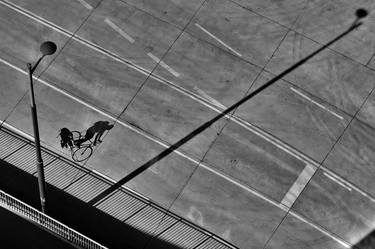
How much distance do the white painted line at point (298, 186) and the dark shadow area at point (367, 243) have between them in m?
3.20

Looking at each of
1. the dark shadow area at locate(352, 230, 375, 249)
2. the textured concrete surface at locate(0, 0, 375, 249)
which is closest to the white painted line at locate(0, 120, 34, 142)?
the textured concrete surface at locate(0, 0, 375, 249)

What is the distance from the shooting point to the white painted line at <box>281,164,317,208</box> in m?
25.7

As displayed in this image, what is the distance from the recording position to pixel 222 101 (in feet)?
91.4

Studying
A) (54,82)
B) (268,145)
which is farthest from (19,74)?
(268,145)

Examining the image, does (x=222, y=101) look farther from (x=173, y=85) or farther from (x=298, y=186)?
(x=298, y=186)

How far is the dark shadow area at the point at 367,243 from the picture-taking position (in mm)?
24750

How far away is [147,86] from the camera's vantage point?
91.8 feet

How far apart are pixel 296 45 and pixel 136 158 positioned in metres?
10.0

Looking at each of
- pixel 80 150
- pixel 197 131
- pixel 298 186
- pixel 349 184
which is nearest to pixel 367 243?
pixel 349 184

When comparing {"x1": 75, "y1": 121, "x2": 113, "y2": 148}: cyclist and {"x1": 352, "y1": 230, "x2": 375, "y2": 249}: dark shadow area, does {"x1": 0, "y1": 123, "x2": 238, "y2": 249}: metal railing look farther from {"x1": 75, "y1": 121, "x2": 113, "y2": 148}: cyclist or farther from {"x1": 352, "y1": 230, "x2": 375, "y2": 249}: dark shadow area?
{"x1": 352, "y1": 230, "x2": 375, "y2": 249}: dark shadow area

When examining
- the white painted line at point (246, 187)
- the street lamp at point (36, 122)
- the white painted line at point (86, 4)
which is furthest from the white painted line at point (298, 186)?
the white painted line at point (86, 4)

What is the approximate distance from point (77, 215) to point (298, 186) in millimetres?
9618

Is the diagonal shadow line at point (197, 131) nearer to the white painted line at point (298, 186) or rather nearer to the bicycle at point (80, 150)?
the bicycle at point (80, 150)

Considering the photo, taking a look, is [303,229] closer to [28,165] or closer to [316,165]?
[316,165]
